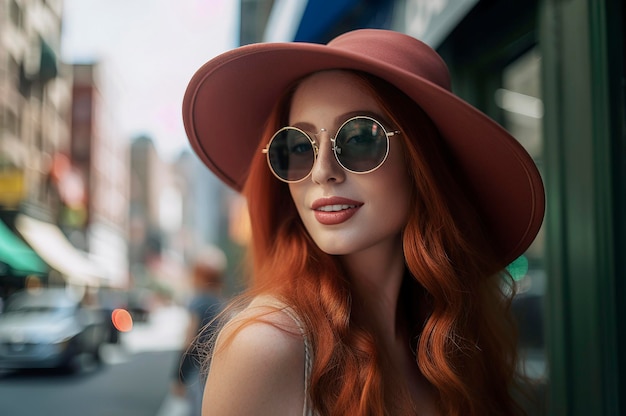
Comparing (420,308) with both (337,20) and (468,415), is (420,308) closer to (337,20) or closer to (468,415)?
(468,415)

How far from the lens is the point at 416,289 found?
1668mm

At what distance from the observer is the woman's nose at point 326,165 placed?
4.69 ft

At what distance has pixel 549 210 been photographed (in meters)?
2.33

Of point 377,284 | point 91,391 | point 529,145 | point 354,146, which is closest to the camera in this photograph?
point 354,146

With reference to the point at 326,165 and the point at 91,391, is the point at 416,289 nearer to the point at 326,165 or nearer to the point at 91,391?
the point at 326,165

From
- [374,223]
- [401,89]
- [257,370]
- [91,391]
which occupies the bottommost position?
[91,391]

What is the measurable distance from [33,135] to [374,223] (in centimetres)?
2231

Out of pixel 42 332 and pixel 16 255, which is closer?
pixel 42 332

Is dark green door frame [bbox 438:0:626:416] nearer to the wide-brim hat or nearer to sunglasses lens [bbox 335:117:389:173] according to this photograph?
the wide-brim hat

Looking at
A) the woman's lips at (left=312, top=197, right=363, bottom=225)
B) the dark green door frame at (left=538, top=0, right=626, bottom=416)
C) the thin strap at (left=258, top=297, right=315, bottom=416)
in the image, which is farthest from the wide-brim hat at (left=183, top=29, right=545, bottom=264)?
the thin strap at (left=258, top=297, right=315, bottom=416)

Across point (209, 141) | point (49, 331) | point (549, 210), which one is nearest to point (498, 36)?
point (549, 210)

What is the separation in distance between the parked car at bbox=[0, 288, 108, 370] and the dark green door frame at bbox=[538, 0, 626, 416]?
1061 cm

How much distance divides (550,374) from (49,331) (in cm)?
1072

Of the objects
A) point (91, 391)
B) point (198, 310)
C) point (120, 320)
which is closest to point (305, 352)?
point (198, 310)
